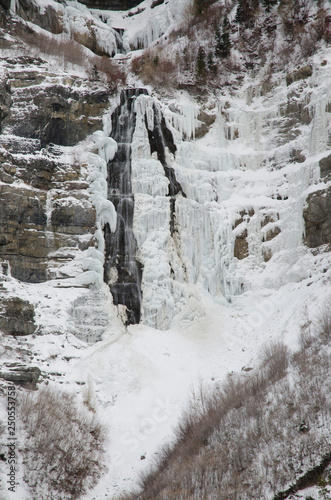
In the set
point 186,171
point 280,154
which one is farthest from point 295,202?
point 186,171

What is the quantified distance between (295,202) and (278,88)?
31.9ft

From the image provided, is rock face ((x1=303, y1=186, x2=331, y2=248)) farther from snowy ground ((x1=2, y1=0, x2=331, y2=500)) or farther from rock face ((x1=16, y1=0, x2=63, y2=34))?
rock face ((x1=16, y1=0, x2=63, y2=34))

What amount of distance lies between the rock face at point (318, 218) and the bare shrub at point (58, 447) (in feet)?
51.3

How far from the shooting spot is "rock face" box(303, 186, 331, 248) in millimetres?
26172

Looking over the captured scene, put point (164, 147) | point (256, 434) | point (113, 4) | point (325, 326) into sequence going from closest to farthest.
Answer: point (256, 434), point (325, 326), point (164, 147), point (113, 4)

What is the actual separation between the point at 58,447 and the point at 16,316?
292 inches

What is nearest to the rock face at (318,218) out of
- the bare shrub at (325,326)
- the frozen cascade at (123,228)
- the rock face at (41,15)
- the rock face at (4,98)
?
the bare shrub at (325,326)

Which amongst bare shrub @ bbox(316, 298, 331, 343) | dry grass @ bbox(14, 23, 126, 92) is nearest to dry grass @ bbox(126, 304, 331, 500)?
bare shrub @ bbox(316, 298, 331, 343)

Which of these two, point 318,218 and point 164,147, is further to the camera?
point 164,147

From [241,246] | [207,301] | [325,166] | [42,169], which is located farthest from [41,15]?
[207,301]

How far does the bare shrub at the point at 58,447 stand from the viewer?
1579 cm

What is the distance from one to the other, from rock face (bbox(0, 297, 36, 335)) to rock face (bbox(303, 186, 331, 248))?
15.9 metres

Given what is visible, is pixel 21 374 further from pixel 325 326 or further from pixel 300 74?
pixel 300 74

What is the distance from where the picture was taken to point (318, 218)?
2670 cm
